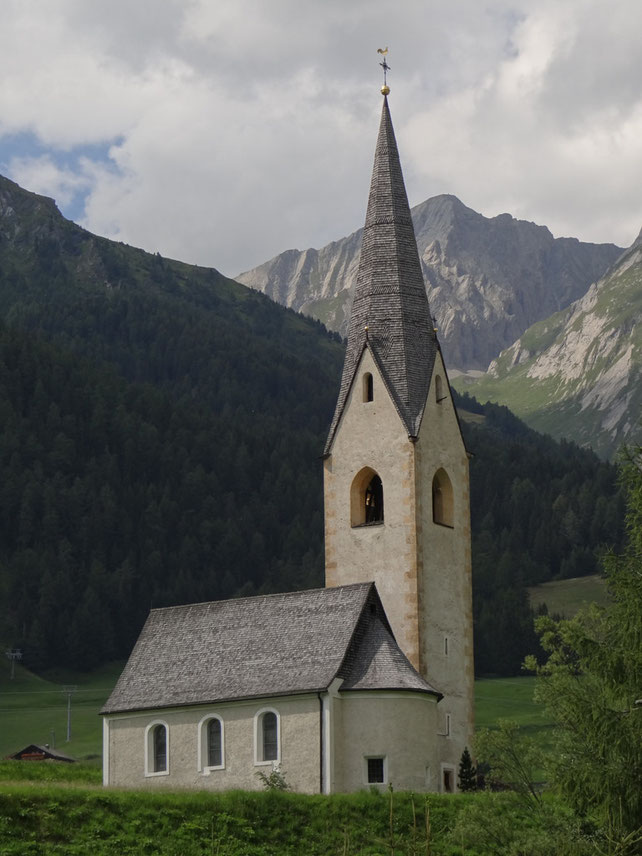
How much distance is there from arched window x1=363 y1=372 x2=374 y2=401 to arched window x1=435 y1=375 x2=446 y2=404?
9.61 ft

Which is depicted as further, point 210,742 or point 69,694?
point 69,694

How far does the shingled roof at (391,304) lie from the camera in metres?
66.7

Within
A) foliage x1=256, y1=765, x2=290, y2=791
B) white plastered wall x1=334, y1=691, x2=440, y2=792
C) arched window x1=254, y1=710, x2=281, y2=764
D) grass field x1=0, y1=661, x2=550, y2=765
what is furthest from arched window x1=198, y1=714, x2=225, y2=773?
grass field x1=0, y1=661, x2=550, y2=765

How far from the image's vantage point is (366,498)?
6719cm

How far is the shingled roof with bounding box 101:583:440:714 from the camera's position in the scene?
57344mm

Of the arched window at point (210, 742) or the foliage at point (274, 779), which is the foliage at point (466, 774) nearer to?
the foliage at point (274, 779)

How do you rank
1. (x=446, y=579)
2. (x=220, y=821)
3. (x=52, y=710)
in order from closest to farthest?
(x=220, y=821), (x=446, y=579), (x=52, y=710)

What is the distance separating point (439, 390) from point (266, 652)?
49.6ft

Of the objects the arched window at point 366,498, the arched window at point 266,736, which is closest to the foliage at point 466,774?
the arched window at point 266,736

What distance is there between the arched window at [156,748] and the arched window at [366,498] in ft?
40.3

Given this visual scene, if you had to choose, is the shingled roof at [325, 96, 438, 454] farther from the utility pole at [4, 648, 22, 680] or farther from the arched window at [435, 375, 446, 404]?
the utility pole at [4, 648, 22, 680]

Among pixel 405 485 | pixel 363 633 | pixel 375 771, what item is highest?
pixel 405 485

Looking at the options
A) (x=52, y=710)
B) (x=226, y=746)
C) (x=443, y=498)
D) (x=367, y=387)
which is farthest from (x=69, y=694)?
(x=226, y=746)

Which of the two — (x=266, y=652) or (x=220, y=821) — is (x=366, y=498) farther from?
(x=220, y=821)
